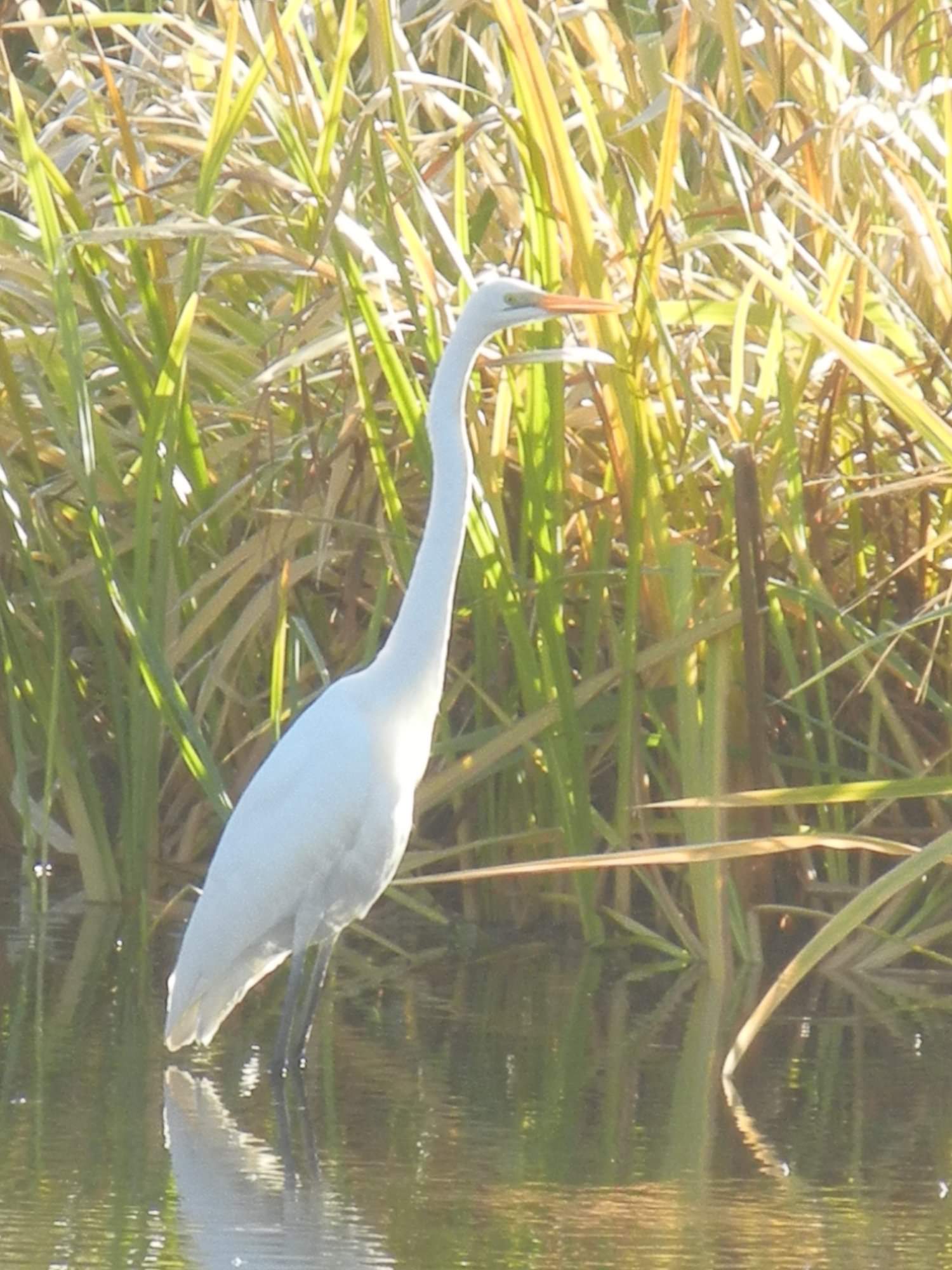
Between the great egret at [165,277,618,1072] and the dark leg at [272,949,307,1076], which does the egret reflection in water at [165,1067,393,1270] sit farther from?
the great egret at [165,277,618,1072]

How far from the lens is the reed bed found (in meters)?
3.71

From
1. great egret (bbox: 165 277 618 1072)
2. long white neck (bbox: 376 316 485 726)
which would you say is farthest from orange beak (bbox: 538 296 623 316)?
long white neck (bbox: 376 316 485 726)

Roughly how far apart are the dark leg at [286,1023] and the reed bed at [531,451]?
1.52 feet

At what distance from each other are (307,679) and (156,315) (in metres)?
0.85

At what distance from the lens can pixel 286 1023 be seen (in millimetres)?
3359

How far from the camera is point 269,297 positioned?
4.49 m

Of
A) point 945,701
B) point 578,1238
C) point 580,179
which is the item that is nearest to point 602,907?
point 945,701

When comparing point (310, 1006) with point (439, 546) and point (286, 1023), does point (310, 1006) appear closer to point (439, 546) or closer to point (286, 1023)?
point (286, 1023)

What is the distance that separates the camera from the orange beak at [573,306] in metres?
3.27

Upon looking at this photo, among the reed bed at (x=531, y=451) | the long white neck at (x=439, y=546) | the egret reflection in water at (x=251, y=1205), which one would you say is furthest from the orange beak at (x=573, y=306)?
the egret reflection in water at (x=251, y=1205)

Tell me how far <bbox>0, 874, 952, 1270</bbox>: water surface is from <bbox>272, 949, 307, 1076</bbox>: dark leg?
0.14ft

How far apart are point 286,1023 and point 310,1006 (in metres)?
0.06

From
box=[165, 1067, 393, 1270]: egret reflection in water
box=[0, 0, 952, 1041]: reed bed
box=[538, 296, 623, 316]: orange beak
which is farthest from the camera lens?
box=[0, 0, 952, 1041]: reed bed

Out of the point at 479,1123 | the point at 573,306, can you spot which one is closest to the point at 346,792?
the point at 479,1123
